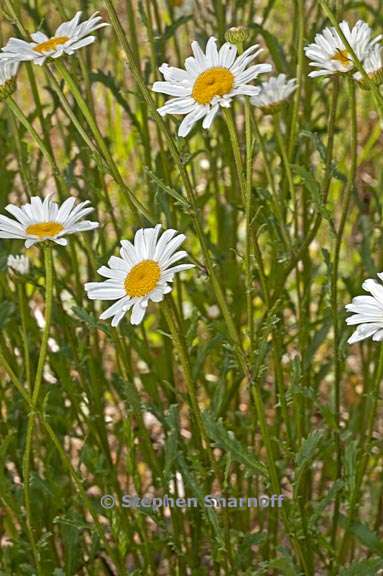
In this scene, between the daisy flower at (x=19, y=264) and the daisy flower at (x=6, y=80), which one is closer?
the daisy flower at (x=6, y=80)

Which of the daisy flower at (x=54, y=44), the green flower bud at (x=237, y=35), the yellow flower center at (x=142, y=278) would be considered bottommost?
the yellow flower center at (x=142, y=278)

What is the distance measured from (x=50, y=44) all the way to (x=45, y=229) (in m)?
0.22

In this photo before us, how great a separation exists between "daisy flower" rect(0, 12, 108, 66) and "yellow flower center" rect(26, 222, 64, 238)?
165mm

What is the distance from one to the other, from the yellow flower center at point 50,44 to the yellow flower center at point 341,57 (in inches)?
11.7

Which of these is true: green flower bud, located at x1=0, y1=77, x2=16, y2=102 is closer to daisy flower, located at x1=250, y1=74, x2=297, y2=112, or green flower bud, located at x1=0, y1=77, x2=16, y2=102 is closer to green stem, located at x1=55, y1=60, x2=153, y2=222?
green stem, located at x1=55, y1=60, x2=153, y2=222

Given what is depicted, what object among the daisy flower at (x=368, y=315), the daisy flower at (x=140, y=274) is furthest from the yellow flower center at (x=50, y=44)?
the daisy flower at (x=368, y=315)

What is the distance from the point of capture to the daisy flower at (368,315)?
781 mm

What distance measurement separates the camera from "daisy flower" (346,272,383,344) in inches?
30.7

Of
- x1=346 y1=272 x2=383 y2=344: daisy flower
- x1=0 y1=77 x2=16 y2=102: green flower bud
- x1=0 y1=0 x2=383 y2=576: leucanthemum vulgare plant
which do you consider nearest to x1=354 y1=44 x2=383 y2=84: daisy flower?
x1=0 y1=0 x2=383 y2=576: leucanthemum vulgare plant

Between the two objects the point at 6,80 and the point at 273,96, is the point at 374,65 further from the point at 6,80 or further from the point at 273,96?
the point at 6,80

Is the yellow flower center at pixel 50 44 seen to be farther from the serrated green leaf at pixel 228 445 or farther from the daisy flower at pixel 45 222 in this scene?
the serrated green leaf at pixel 228 445

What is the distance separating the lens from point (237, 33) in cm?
88

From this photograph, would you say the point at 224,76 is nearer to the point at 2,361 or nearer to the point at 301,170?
the point at 301,170

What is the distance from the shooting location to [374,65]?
0.99 m
